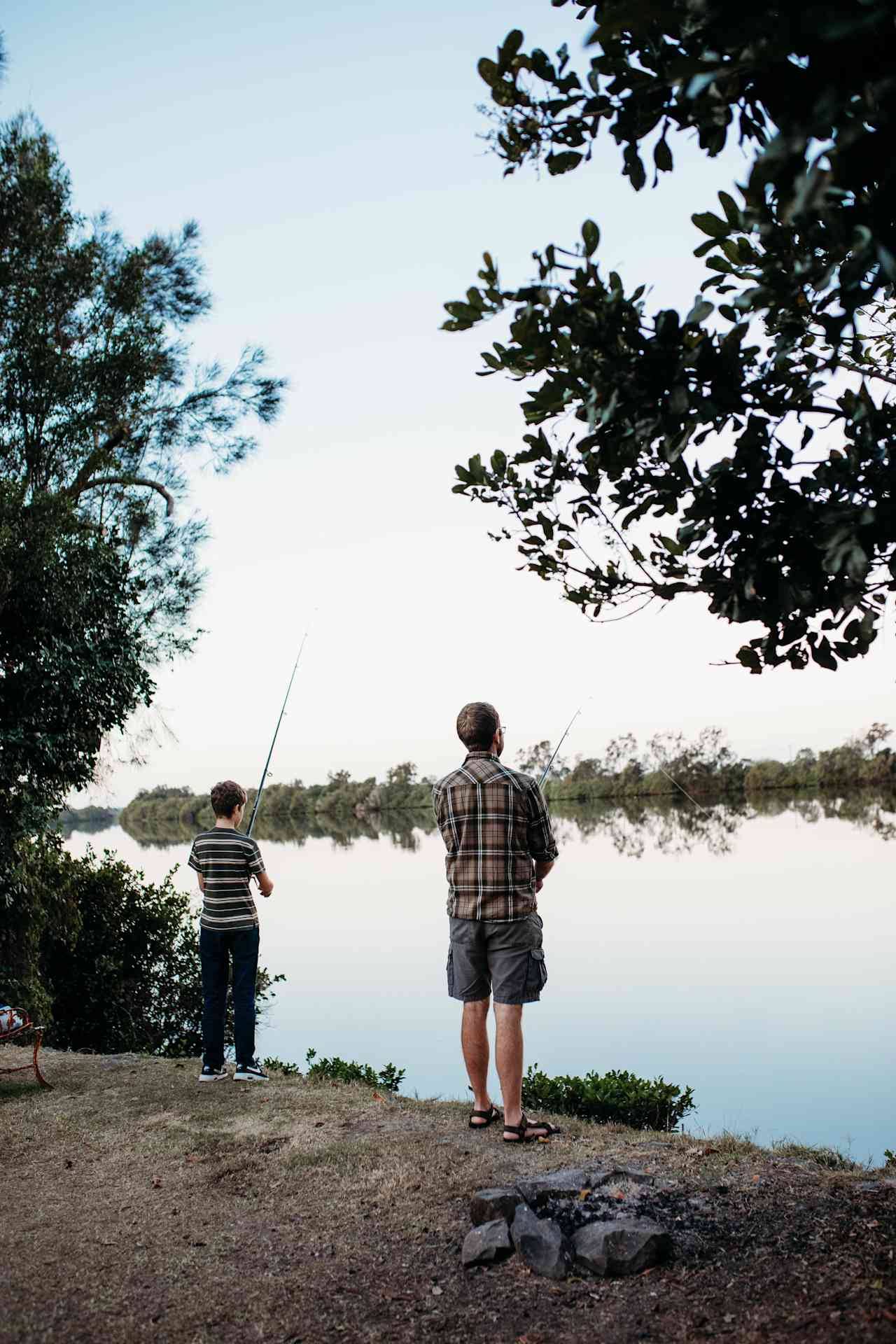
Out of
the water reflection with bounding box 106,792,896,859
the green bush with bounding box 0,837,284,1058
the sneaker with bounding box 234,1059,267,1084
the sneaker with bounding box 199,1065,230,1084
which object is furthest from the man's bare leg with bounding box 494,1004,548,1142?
the water reflection with bounding box 106,792,896,859

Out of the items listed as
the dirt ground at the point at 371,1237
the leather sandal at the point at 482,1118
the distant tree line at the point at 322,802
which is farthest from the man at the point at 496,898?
the distant tree line at the point at 322,802

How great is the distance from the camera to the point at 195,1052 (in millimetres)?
11633

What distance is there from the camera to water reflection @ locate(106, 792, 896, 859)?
38.8m

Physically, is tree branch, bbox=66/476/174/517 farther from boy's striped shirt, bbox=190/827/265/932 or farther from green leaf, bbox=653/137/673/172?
green leaf, bbox=653/137/673/172

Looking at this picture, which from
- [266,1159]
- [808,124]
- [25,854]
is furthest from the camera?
[25,854]

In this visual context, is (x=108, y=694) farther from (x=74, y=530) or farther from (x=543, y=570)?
(x=543, y=570)

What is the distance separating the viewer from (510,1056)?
5.38 meters

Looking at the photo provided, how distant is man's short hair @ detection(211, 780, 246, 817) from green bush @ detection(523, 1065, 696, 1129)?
2968 mm

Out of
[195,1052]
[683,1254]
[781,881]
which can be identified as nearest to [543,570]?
[683,1254]

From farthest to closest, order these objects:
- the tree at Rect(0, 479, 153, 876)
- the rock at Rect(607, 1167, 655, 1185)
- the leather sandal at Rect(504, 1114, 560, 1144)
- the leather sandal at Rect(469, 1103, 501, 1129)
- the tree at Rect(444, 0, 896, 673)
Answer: the tree at Rect(0, 479, 153, 876) < the leather sandal at Rect(469, 1103, 501, 1129) < the leather sandal at Rect(504, 1114, 560, 1144) < the rock at Rect(607, 1167, 655, 1185) < the tree at Rect(444, 0, 896, 673)

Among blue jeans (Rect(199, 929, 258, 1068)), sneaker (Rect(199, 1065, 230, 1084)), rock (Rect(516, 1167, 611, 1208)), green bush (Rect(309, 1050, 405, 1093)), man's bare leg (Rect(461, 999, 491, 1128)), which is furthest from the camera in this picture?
green bush (Rect(309, 1050, 405, 1093))

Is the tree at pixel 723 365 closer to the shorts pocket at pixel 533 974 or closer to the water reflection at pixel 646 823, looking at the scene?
the shorts pocket at pixel 533 974

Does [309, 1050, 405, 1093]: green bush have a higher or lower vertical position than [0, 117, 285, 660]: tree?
lower

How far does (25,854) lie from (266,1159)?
223 inches
